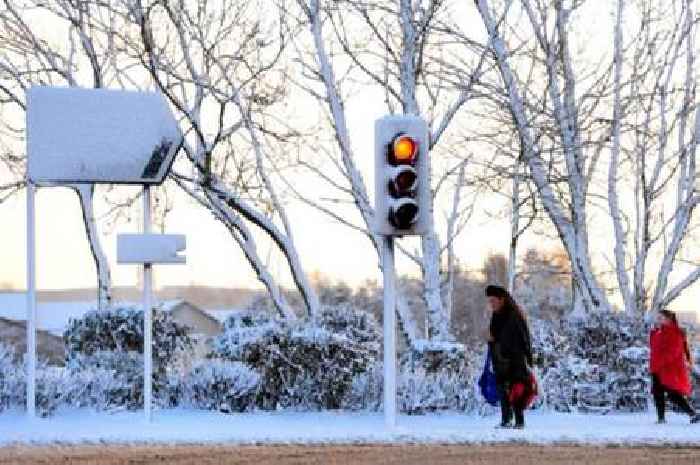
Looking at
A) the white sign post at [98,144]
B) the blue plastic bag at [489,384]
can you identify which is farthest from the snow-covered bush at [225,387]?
the blue plastic bag at [489,384]

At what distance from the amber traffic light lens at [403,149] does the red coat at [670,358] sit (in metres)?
4.59

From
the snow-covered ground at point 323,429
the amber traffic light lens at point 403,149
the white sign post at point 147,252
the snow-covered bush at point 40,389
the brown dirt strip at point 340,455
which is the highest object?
the amber traffic light lens at point 403,149

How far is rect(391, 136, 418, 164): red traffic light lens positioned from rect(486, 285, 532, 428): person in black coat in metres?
1.94

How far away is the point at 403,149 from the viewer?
15.7 meters

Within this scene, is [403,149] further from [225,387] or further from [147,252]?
[225,387]

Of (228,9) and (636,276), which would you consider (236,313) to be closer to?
(228,9)

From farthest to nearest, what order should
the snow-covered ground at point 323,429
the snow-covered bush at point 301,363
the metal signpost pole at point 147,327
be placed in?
the snow-covered bush at point 301,363 < the metal signpost pole at point 147,327 < the snow-covered ground at point 323,429

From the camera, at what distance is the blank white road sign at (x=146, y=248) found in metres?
17.2

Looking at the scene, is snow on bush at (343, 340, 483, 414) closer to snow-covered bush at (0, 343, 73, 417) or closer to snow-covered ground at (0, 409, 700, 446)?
snow-covered ground at (0, 409, 700, 446)

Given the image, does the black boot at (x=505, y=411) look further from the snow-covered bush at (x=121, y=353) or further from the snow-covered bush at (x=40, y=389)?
the snow-covered bush at (x=40, y=389)

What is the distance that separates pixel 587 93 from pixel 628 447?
8730mm

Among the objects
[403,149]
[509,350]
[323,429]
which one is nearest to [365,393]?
[323,429]

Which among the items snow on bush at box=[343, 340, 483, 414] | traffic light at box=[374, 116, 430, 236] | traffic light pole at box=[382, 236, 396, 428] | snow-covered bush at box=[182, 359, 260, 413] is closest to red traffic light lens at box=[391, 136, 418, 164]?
traffic light at box=[374, 116, 430, 236]

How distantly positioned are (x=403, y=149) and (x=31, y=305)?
4616mm
